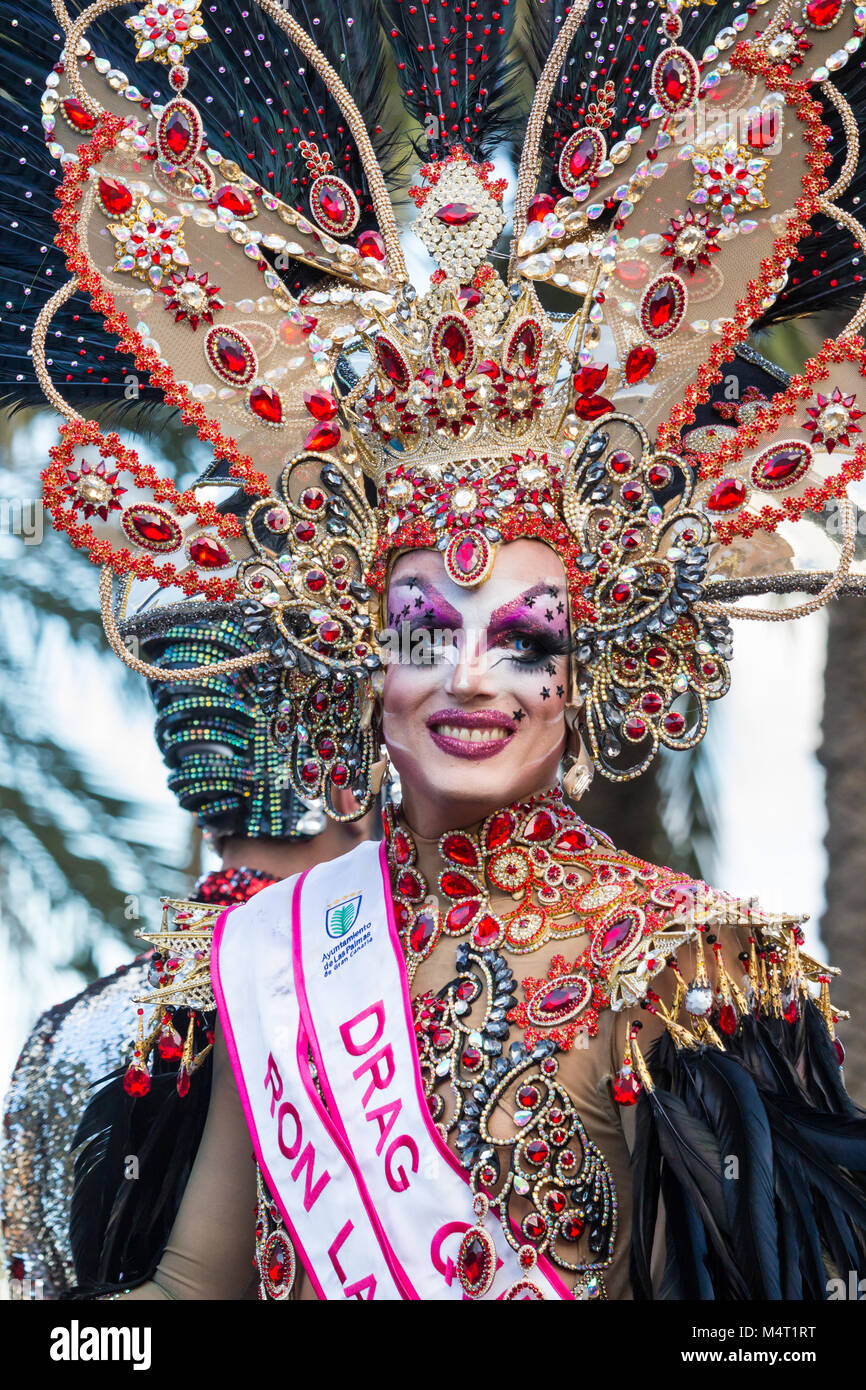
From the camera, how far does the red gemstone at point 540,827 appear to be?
421cm

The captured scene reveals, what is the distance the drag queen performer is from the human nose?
0.03 ft

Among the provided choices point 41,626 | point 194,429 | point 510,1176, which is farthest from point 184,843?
point 510,1176

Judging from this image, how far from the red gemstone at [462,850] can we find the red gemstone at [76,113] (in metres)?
2.12

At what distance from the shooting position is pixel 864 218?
4.48 m

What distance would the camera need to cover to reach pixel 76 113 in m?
4.57

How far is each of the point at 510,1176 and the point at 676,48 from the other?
2789 mm

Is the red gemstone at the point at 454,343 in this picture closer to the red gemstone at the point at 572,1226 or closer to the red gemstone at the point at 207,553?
the red gemstone at the point at 207,553

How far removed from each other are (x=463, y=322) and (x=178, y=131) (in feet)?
3.46

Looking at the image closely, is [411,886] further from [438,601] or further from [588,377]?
[588,377]

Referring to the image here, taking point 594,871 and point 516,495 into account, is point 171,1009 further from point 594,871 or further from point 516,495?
point 516,495

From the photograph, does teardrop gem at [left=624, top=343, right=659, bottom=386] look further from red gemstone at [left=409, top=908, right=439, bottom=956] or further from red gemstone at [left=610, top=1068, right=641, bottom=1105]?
red gemstone at [left=610, top=1068, right=641, bottom=1105]

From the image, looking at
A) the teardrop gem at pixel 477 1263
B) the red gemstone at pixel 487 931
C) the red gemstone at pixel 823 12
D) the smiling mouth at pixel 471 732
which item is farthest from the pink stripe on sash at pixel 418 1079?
the red gemstone at pixel 823 12

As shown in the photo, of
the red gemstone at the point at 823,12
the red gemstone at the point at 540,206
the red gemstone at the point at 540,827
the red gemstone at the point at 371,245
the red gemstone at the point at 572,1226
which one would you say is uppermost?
the red gemstone at the point at 823,12

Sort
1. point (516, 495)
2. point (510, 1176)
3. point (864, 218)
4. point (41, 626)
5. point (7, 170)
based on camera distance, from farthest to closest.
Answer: point (41, 626)
point (7, 170)
point (864, 218)
point (516, 495)
point (510, 1176)
